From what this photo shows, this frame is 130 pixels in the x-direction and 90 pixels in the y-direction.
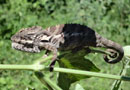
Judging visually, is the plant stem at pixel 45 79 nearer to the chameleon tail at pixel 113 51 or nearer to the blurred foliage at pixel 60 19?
the chameleon tail at pixel 113 51

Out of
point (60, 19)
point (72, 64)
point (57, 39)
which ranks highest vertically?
point (57, 39)

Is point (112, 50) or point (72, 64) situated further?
point (112, 50)

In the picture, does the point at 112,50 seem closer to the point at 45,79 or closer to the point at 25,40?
the point at 25,40

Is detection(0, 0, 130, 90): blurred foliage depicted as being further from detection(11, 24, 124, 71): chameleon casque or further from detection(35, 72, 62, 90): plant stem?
detection(35, 72, 62, 90): plant stem

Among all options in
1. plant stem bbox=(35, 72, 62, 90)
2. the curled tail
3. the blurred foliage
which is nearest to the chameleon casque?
the curled tail

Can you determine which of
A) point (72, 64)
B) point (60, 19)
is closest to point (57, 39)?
point (72, 64)

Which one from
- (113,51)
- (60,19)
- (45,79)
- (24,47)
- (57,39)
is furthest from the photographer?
(60,19)
